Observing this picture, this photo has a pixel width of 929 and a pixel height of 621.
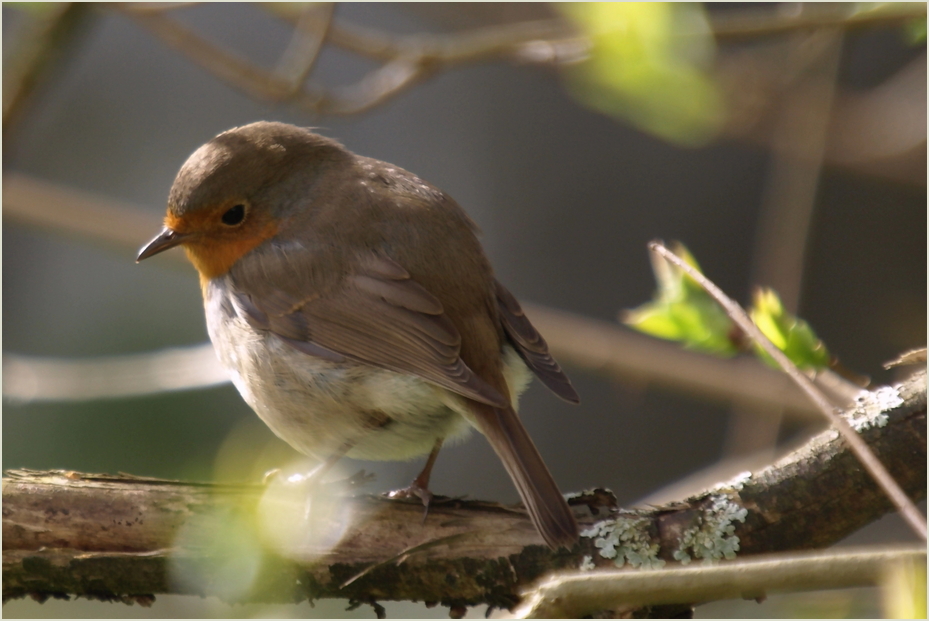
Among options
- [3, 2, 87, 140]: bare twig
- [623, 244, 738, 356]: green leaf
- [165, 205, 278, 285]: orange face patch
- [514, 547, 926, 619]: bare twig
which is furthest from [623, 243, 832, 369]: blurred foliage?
[3, 2, 87, 140]: bare twig

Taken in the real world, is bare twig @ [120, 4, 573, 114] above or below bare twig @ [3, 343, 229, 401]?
above

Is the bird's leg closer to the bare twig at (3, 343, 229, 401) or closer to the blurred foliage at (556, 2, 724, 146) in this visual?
the bare twig at (3, 343, 229, 401)

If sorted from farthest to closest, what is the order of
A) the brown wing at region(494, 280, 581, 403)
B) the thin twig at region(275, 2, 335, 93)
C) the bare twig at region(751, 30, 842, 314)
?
the bare twig at region(751, 30, 842, 314) < the thin twig at region(275, 2, 335, 93) < the brown wing at region(494, 280, 581, 403)

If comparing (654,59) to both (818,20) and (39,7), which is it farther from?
(39,7)

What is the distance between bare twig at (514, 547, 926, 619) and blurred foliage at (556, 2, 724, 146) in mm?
1658

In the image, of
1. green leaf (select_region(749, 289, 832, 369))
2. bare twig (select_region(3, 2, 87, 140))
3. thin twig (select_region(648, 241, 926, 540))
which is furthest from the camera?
bare twig (select_region(3, 2, 87, 140))

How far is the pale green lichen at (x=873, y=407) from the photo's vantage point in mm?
2033

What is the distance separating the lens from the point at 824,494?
208 centimetres

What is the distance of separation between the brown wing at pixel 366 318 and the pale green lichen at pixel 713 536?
62 centimetres

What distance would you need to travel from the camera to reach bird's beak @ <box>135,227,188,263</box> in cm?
287

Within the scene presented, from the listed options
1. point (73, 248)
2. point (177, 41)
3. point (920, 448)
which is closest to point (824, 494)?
point (920, 448)

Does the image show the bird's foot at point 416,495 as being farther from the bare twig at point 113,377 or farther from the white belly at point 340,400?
the bare twig at point 113,377

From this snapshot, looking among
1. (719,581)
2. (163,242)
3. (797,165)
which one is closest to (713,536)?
(719,581)

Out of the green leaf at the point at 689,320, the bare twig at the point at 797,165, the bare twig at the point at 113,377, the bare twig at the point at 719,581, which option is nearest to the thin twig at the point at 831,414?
the bare twig at the point at 719,581
